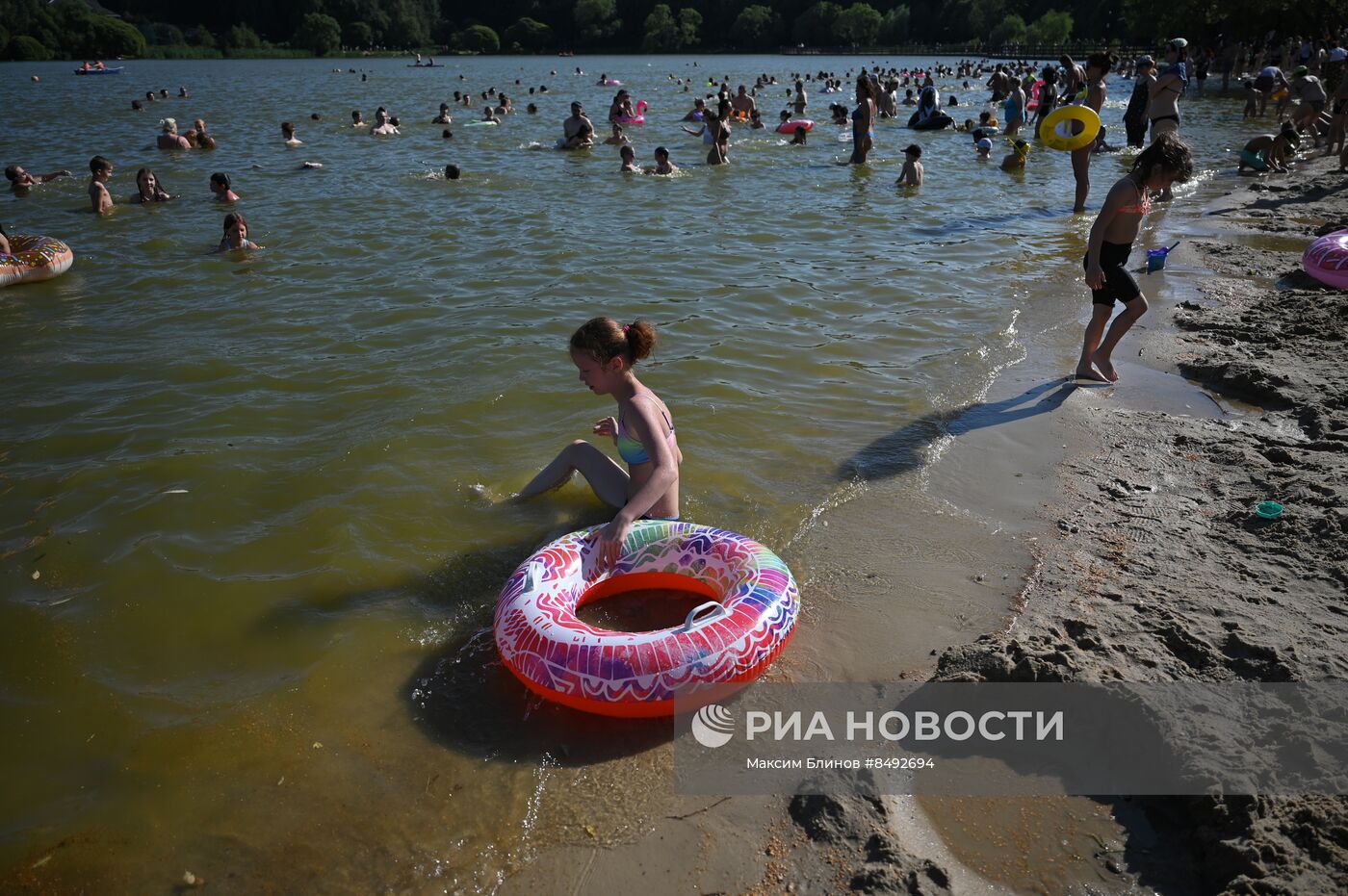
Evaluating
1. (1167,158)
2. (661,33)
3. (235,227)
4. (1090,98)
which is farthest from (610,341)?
(661,33)

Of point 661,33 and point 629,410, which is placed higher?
point 661,33

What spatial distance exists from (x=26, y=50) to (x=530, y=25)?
5266cm

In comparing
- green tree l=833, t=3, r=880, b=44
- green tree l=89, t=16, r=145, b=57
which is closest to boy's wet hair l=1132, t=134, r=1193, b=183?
green tree l=89, t=16, r=145, b=57

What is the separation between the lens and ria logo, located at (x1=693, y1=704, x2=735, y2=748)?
3.24 metres

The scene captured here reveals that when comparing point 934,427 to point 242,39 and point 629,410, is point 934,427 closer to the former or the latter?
point 629,410

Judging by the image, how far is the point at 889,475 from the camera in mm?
5219

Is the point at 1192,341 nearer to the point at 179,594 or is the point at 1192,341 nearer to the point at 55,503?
the point at 179,594

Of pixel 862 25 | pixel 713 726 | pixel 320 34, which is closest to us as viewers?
pixel 713 726

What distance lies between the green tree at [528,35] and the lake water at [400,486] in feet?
342

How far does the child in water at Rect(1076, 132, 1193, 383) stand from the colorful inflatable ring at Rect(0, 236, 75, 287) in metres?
10.3

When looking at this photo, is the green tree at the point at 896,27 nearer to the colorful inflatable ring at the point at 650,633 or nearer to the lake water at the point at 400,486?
the lake water at the point at 400,486

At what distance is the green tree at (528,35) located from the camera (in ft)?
346

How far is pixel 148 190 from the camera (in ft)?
43.3

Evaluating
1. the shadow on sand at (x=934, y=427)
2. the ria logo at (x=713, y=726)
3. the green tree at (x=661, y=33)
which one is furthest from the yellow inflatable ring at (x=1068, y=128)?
the green tree at (x=661, y=33)
